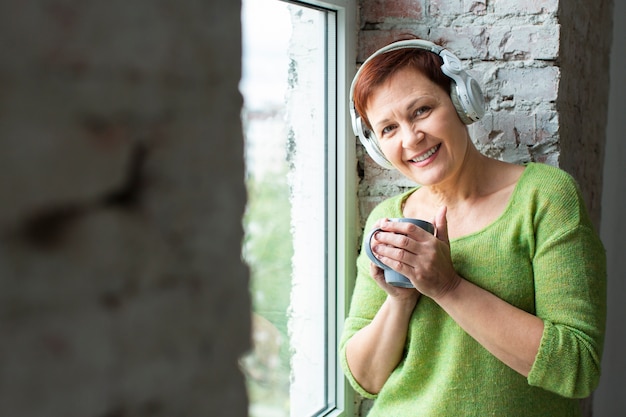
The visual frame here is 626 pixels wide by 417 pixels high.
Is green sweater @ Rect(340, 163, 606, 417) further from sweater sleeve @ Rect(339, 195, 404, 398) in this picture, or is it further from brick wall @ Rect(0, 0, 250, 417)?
brick wall @ Rect(0, 0, 250, 417)

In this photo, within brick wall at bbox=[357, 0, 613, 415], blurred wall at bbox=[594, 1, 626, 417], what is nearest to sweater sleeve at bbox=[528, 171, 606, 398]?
brick wall at bbox=[357, 0, 613, 415]

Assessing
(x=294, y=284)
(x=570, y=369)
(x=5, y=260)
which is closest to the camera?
(x=5, y=260)

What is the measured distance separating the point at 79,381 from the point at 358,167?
5.13 feet

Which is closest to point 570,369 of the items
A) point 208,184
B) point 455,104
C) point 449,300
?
point 449,300

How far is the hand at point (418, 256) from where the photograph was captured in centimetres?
125

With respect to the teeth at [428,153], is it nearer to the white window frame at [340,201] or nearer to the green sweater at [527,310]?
the green sweater at [527,310]

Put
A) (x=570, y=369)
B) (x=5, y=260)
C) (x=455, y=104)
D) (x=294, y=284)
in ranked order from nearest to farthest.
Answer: (x=5, y=260) → (x=570, y=369) → (x=455, y=104) → (x=294, y=284)

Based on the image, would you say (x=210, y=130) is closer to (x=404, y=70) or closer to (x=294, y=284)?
(x=404, y=70)

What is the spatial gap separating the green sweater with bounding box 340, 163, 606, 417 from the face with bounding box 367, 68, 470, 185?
0.14 metres

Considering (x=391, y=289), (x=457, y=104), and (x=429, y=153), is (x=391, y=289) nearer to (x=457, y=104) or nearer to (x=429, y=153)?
(x=429, y=153)

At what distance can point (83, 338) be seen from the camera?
0.90ft

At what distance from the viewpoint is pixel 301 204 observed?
5.68 feet

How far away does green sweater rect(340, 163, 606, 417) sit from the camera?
123 cm

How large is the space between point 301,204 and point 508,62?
1.90 feet
